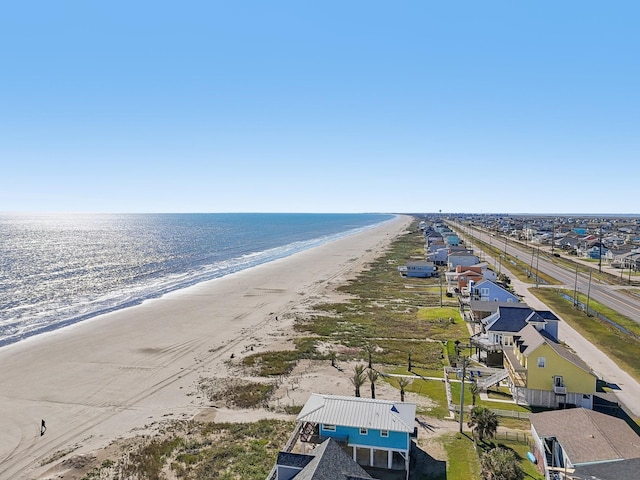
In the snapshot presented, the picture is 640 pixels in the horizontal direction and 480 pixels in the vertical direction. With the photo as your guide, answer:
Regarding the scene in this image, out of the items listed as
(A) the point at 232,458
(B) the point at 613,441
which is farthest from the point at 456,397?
(A) the point at 232,458

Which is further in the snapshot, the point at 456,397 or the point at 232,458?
the point at 456,397

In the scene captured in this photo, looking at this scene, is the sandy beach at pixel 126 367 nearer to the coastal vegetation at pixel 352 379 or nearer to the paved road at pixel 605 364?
the coastal vegetation at pixel 352 379

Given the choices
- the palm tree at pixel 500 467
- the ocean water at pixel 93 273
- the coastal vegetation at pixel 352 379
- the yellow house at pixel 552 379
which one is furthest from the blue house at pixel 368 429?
the ocean water at pixel 93 273

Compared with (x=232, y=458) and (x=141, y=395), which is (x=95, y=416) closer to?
(x=141, y=395)

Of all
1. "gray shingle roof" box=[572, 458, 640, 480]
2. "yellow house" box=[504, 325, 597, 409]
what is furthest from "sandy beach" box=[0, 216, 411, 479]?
"gray shingle roof" box=[572, 458, 640, 480]

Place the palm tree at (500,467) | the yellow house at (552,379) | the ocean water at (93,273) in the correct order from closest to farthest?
the palm tree at (500,467)
the yellow house at (552,379)
the ocean water at (93,273)

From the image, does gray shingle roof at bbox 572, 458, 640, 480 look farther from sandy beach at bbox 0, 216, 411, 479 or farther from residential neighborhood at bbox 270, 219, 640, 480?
sandy beach at bbox 0, 216, 411, 479

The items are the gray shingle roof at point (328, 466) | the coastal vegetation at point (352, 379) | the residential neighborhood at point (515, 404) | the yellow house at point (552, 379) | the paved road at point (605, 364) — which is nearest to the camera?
the gray shingle roof at point (328, 466)
